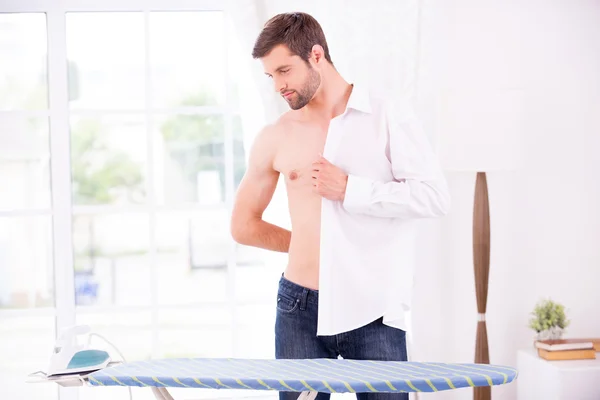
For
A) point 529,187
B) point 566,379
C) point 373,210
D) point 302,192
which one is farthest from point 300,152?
point 529,187

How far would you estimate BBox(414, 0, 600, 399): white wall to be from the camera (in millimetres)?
3344

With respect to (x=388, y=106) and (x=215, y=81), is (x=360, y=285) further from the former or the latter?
(x=215, y=81)

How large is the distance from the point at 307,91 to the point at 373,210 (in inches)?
15.5

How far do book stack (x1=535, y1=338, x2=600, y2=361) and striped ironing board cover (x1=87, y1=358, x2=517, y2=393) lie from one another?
5.21 ft

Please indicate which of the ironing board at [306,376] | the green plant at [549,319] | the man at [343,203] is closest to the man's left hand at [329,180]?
the man at [343,203]

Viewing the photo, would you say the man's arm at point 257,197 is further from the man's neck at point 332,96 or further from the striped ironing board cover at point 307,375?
the striped ironing board cover at point 307,375

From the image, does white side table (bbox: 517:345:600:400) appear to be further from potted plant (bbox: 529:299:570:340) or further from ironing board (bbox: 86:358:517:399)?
ironing board (bbox: 86:358:517:399)

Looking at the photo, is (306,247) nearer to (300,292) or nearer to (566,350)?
(300,292)

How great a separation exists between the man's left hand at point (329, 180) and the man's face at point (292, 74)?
0.70 ft

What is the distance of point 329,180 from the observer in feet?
6.20

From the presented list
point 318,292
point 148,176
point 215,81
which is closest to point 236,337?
point 148,176

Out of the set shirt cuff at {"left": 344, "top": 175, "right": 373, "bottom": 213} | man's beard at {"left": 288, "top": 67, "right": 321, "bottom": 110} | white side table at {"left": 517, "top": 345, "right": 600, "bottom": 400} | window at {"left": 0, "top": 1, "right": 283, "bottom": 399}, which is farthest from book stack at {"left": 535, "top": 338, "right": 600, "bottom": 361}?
man's beard at {"left": 288, "top": 67, "right": 321, "bottom": 110}

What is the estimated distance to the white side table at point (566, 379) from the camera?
285cm

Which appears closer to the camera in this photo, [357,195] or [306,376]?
[306,376]
